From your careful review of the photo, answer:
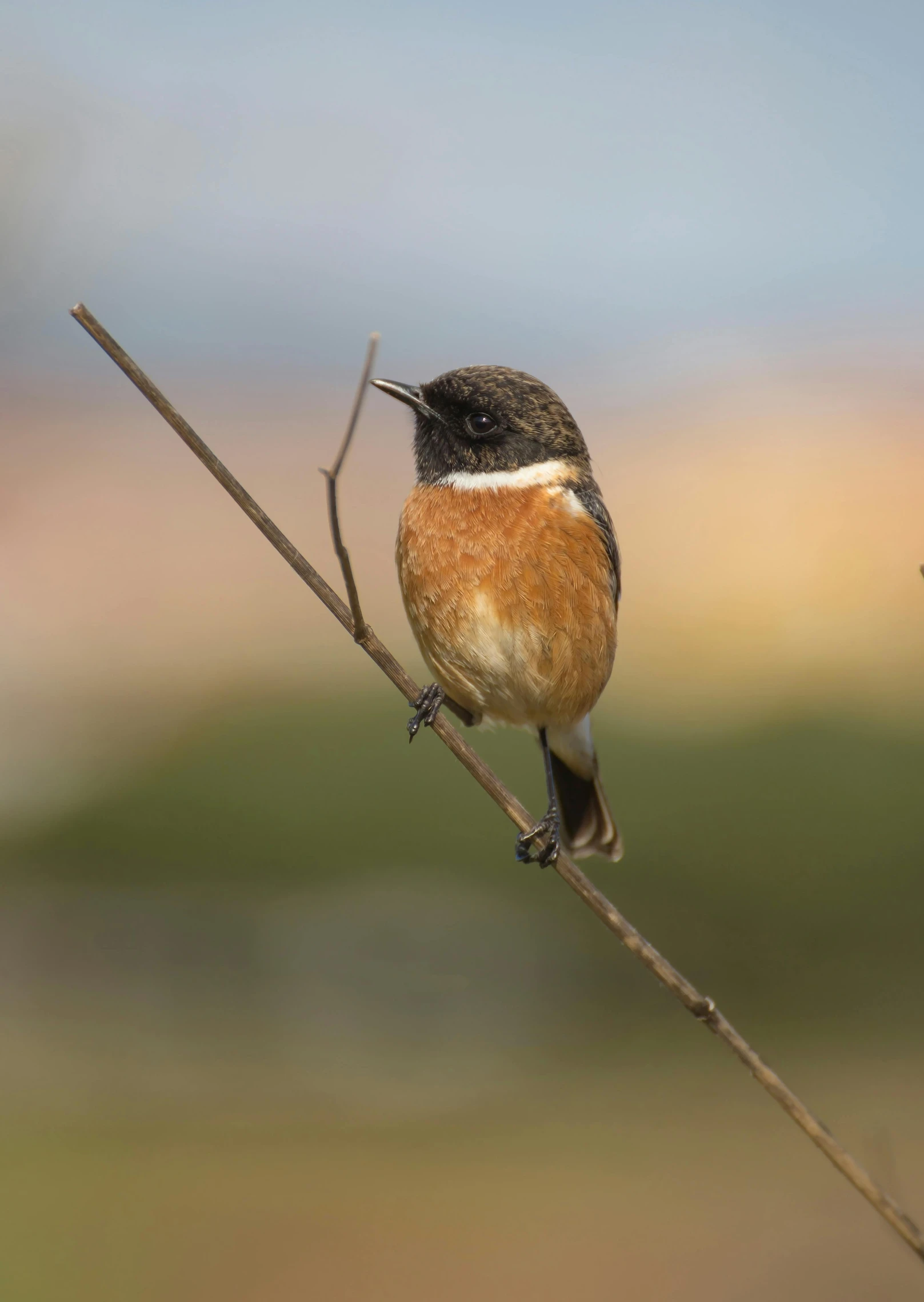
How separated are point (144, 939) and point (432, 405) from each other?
31.3 feet

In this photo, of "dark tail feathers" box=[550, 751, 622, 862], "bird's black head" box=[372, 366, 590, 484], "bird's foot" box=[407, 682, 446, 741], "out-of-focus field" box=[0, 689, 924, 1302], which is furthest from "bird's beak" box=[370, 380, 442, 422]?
"out-of-focus field" box=[0, 689, 924, 1302]

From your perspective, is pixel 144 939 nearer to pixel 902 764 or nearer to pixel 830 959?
pixel 830 959

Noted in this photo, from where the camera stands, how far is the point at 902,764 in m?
12.3

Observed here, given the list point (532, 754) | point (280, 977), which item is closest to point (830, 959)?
point (532, 754)

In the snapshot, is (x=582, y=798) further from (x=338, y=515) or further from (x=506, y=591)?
(x=338, y=515)

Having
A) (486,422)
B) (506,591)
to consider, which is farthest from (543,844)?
(486,422)

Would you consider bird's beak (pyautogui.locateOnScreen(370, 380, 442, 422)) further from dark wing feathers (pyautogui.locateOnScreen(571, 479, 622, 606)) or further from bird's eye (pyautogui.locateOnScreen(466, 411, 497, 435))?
dark wing feathers (pyautogui.locateOnScreen(571, 479, 622, 606))

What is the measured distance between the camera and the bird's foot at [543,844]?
376cm

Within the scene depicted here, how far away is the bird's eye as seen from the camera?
421 cm

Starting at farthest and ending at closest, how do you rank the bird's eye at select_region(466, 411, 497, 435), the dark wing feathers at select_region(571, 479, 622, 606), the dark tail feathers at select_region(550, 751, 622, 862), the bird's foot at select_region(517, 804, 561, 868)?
the dark tail feathers at select_region(550, 751, 622, 862) < the dark wing feathers at select_region(571, 479, 622, 606) < the bird's eye at select_region(466, 411, 497, 435) < the bird's foot at select_region(517, 804, 561, 868)

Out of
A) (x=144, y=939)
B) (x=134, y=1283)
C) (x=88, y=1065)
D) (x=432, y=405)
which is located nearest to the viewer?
(x=432, y=405)

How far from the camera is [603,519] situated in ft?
14.8

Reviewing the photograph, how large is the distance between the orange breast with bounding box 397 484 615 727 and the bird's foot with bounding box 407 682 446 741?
0.26 feet

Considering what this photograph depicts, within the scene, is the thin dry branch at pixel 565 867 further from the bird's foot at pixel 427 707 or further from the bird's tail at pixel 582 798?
the bird's tail at pixel 582 798
